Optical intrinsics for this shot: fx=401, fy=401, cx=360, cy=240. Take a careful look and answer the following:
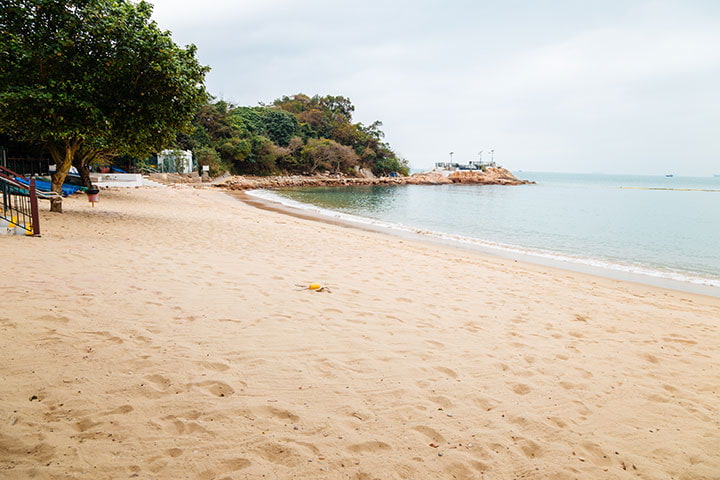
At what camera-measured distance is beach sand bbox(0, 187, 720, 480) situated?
2699mm

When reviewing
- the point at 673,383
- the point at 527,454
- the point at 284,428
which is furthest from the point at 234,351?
the point at 673,383

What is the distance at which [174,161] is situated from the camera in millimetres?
39844

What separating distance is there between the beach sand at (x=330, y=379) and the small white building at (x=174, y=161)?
3529 cm

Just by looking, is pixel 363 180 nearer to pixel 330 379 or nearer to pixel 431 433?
pixel 330 379

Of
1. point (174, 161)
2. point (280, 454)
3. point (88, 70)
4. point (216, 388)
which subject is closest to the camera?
point (280, 454)

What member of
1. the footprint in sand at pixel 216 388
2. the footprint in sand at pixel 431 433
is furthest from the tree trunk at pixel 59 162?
the footprint in sand at pixel 431 433

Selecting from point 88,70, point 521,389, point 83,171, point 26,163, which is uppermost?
point 88,70

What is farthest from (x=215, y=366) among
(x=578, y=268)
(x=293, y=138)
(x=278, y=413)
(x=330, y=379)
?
(x=293, y=138)

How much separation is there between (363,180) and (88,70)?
5327cm

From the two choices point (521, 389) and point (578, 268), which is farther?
point (578, 268)

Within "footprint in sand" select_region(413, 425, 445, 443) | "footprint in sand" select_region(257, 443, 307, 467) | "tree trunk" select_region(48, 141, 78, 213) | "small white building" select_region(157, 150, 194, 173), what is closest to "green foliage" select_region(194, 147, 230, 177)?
"small white building" select_region(157, 150, 194, 173)

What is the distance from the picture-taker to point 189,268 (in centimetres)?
721

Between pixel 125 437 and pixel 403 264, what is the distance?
7.28 m

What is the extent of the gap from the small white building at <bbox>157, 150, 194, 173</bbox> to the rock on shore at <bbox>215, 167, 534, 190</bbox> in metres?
3.70
